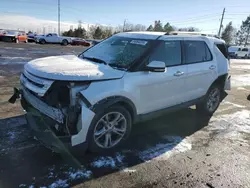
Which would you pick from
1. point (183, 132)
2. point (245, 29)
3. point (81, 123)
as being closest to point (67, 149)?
point (81, 123)

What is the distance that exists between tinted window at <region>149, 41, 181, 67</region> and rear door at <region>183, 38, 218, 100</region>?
9.4 inches

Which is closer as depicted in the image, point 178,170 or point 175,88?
point 178,170

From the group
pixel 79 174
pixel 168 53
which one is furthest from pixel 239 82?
pixel 79 174

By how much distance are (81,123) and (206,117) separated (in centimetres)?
380

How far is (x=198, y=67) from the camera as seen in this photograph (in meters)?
5.16

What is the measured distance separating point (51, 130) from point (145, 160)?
4.96 feet

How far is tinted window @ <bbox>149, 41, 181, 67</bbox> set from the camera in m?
4.32

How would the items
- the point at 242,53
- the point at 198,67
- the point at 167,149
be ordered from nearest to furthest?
the point at 167,149 → the point at 198,67 → the point at 242,53

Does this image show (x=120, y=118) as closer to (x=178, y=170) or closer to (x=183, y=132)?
(x=178, y=170)

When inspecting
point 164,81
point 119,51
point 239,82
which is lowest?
point 239,82

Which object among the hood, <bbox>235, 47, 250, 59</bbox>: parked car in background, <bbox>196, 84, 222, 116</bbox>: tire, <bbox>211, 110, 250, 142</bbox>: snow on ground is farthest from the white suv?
<bbox>235, 47, 250, 59</bbox>: parked car in background

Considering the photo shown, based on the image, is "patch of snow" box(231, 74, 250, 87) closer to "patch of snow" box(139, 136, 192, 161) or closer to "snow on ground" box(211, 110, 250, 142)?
"snow on ground" box(211, 110, 250, 142)

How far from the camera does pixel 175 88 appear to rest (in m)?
4.65

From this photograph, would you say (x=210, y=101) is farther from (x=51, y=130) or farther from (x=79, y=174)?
(x=51, y=130)
